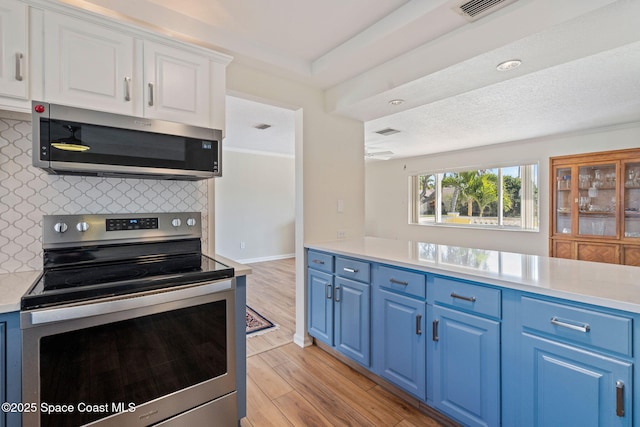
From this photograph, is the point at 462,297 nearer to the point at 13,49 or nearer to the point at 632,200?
the point at 13,49

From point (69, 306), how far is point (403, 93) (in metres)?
2.45

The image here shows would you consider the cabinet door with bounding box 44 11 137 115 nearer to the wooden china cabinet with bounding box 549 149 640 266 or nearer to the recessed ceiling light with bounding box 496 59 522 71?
the recessed ceiling light with bounding box 496 59 522 71

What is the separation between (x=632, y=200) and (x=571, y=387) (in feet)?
13.3

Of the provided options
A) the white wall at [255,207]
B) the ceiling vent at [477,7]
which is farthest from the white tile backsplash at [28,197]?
the white wall at [255,207]

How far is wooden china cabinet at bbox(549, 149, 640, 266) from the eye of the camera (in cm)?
376

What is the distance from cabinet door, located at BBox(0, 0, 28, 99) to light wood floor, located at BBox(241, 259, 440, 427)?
79.9 inches

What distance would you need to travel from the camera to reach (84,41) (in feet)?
4.67

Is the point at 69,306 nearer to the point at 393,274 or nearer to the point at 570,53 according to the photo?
the point at 393,274

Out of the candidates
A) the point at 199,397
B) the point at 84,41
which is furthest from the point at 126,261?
the point at 84,41

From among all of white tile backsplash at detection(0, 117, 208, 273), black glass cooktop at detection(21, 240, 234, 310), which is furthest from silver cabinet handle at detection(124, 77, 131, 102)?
black glass cooktop at detection(21, 240, 234, 310)

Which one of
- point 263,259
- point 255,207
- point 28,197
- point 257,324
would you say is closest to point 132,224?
point 28,197

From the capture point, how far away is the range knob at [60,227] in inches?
60.2

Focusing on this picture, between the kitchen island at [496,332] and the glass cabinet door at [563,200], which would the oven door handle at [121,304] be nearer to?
the kitchen island at [496,332]

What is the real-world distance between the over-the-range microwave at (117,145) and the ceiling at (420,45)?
0.75m
